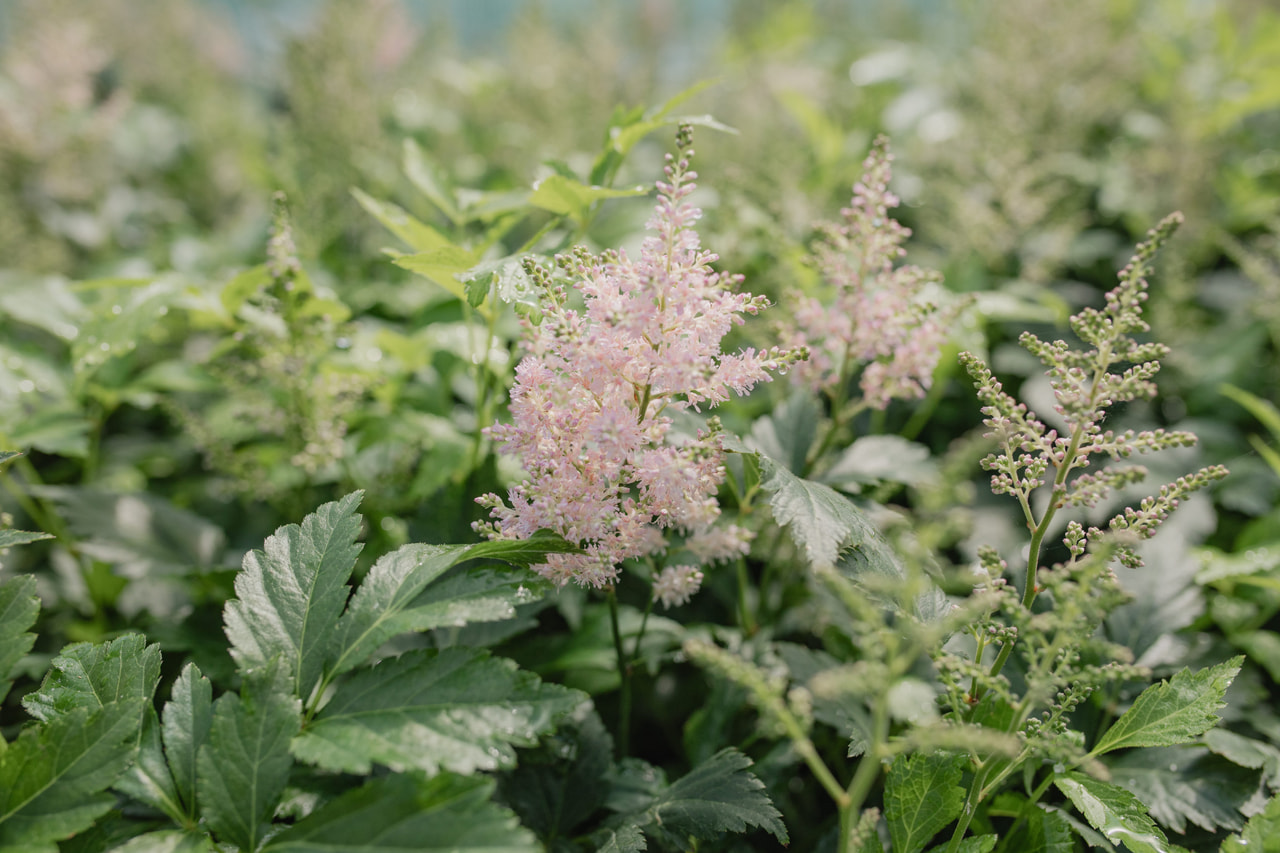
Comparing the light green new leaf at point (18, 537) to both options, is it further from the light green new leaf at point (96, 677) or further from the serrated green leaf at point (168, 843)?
the serrated green leaf at point (168, 843)

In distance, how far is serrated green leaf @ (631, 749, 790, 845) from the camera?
3.36ft

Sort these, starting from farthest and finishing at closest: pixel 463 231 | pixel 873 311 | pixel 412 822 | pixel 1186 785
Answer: pixel 463 231 < pixel 873 311 < pixel 1186 785 < pixel 412 822

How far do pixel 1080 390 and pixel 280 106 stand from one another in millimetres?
6278

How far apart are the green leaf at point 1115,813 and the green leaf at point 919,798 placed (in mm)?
141

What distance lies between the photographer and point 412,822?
0.82 meters

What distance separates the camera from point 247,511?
6.72ft

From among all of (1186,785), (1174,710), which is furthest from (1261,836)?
(1186,785)

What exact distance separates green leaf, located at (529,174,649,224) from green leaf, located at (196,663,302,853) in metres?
0.79

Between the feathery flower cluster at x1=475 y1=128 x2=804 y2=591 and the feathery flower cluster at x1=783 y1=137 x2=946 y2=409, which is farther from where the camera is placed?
the feathery flower cluster at x1=783 y1=137 x2=946 y2=409

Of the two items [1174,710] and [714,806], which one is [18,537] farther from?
[1174,710]

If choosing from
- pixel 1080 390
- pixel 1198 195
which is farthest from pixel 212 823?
pixel 1198 195

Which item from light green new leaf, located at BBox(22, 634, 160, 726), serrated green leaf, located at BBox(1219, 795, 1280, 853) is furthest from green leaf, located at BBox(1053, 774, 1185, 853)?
light green new leaf, located at BBox(22, 634, 160, 726)

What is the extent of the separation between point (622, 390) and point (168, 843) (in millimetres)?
740

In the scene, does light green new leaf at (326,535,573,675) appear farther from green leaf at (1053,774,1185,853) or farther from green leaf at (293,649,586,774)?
green leaf at (1053,774,1185,853)
